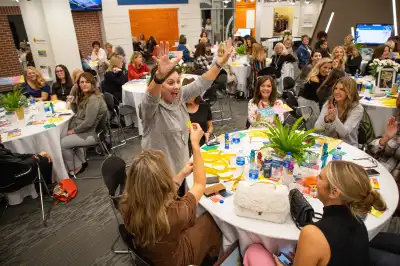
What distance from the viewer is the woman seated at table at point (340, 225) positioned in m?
1.41

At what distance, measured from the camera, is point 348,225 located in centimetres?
145

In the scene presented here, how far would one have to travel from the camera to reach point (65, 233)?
309 centimetres

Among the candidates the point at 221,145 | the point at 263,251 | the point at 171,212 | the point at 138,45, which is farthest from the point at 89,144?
the point at 138,45

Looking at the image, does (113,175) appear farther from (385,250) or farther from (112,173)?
(385,250)

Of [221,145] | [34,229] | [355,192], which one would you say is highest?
[355,192]

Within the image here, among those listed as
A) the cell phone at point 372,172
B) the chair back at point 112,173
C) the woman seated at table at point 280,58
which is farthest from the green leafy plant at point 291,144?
the woman seated at table at point 280,58

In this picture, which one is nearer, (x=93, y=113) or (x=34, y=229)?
(x=34, y=229)

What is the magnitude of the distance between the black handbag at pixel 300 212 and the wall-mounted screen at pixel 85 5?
10646mm

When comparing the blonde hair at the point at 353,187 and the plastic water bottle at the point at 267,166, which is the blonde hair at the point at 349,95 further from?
the blonde hair at the point at 353,187

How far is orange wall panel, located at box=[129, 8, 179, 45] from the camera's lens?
1169cm

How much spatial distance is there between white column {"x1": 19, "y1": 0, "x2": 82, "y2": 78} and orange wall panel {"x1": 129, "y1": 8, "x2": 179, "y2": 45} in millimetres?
4097

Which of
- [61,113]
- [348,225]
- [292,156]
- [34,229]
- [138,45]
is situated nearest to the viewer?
[348,225]

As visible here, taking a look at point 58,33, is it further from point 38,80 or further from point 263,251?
point 263,251

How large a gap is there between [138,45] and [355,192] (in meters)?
11.1
